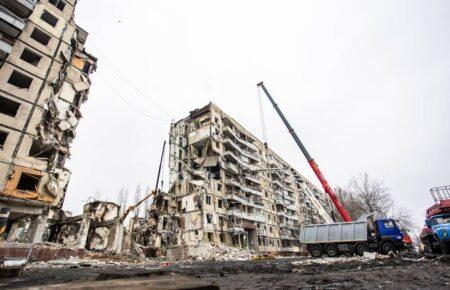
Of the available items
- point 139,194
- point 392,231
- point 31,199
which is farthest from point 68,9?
point 139,194

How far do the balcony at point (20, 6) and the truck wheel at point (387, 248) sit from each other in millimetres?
34388

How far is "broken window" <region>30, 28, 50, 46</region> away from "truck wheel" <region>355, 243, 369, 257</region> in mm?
33618

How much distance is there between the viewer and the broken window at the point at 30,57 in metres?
22.5

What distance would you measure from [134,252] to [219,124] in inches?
1018

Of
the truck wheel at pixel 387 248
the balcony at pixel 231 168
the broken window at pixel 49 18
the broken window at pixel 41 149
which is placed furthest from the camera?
the balcony at pixel 231 168

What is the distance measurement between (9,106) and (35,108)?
2.12 m

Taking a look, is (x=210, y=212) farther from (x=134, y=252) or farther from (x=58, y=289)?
(x=58, y=289)

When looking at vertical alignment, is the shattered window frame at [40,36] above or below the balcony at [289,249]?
above

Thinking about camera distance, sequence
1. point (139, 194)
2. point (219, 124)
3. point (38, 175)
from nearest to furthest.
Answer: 1. point (38, 175)
2. point (219, 124)
3. point (139, 194)

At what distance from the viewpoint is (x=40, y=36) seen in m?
24.0

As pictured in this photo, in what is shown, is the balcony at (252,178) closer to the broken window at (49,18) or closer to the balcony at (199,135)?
the balcony at (199,135)

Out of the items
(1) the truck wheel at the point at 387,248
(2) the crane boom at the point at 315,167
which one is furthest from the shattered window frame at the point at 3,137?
(1) the truck wheel at the point at 387,248

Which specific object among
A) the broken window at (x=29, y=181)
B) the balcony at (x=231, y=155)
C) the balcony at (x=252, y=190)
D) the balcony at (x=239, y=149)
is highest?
the balcony at (x=239, y=149)

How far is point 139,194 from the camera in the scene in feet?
202
